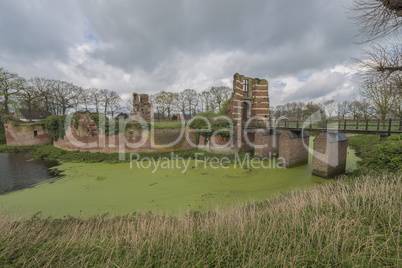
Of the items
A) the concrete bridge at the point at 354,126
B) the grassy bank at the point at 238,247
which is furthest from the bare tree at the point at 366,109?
the grassy bank at the point at 238,247

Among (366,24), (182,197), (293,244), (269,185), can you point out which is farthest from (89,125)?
(366,24)

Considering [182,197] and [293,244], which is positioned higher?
[293,244]

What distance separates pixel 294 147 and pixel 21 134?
1057 inches

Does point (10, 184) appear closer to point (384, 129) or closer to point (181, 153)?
point (181, 153)

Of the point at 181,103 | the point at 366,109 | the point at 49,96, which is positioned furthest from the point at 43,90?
the point at 366,109

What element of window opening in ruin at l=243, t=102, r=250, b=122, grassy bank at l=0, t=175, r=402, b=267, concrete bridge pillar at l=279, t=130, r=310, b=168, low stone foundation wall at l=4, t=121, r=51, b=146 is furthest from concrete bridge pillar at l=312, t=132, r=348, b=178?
low stone foundation wall at l=4, t=121, r=51, b=146

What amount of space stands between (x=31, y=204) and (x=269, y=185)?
962 cm

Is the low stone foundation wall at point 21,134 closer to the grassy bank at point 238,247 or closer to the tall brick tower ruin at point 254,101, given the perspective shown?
the grassy bank at point 238,247

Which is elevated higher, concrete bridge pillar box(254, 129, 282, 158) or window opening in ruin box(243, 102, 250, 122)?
window opening in ruin box(243, 102, 250, 122)

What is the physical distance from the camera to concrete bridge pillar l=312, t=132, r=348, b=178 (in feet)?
25.3

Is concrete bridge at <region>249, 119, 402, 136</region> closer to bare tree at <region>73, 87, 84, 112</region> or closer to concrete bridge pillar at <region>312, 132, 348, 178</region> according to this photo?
concrete bridge pillar at <region>312, 132, 348, 178</region>

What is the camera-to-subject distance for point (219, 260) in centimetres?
208

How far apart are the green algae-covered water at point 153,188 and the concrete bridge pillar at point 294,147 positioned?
0.53 meters

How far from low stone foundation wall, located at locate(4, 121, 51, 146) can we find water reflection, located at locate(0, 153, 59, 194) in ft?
21.5
